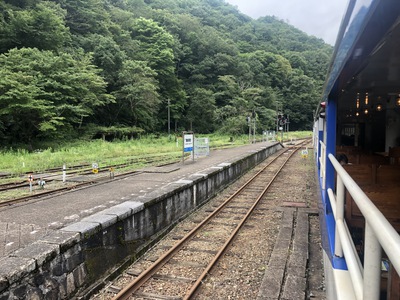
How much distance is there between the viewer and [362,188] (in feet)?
12.7

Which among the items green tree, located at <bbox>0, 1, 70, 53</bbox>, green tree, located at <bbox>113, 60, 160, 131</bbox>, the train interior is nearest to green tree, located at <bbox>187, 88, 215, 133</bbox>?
green tree, located at <bbox>113, 60, 160, 131</bbox>

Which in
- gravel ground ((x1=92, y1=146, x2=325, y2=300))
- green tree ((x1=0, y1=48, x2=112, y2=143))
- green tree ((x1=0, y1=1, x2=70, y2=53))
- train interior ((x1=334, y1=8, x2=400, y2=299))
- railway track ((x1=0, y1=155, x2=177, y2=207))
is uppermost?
green tree ((x1=0, y1=1, x2=70, y2=53))

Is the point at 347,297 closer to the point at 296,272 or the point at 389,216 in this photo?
the point at 389,216

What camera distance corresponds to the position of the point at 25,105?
69.8 feet

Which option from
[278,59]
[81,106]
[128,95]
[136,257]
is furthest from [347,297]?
[278,59]

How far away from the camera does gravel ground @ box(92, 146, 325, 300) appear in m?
4.17

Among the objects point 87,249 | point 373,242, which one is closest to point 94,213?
point 87,249

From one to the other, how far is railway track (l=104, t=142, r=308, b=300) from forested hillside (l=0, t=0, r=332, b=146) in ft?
62.6

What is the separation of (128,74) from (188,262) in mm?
32560

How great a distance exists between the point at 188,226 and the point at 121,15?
50.4 metres

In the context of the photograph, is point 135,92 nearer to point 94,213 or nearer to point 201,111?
point 201,111

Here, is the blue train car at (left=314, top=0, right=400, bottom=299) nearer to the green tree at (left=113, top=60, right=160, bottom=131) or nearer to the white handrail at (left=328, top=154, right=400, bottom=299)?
the white handrail at (left=328, top=154, right=400, bottom=299)

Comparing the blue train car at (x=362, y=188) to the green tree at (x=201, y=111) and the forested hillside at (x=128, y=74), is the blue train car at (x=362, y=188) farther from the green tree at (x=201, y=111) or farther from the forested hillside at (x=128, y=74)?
the green tree at (x=201, y=111)

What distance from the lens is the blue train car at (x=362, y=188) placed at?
0.95m
